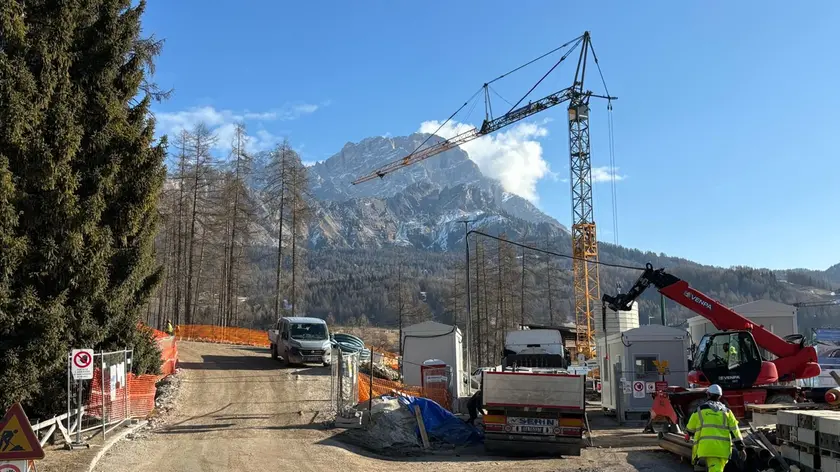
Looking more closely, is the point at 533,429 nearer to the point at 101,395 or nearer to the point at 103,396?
the point at 103,396

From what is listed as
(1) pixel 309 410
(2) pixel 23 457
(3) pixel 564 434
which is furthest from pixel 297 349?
(2) pixel 23 457

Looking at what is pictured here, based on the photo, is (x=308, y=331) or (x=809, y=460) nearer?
(x=809, y=460)

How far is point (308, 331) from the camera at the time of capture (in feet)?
90.5

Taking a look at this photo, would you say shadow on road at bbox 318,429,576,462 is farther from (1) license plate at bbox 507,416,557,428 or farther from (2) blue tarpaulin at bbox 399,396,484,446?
(1) license plate at bbox 507,416,557,428

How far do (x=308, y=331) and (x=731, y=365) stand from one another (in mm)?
16419

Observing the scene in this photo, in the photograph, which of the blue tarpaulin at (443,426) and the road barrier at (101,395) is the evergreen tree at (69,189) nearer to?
the road barrier at (101,395)

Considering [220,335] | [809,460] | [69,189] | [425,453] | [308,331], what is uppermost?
[69,189]

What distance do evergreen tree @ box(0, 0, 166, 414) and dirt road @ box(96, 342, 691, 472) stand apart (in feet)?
8.85

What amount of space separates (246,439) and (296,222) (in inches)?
1248

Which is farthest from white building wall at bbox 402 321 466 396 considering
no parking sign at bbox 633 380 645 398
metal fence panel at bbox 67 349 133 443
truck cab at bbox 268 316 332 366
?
metal fence panel at bbox 67 349 133 443

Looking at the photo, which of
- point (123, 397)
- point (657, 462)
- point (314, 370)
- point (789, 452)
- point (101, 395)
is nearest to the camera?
point (789, 452)

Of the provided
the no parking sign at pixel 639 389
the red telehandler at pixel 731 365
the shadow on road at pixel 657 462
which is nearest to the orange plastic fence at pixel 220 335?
the no parking sign at pixel 639 389

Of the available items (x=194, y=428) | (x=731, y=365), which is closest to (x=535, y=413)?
(x=731, y=365)

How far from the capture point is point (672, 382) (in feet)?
73.3
